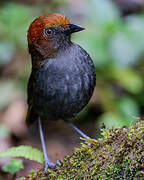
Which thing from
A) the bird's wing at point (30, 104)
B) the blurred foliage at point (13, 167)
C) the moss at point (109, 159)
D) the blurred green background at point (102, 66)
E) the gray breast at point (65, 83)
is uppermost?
the blurred green background at point (102, 66)

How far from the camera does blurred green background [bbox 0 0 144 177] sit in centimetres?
636

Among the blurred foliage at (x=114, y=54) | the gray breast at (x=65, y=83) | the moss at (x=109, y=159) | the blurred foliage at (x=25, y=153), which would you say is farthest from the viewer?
the blurred foliage at (x=114, y=54)

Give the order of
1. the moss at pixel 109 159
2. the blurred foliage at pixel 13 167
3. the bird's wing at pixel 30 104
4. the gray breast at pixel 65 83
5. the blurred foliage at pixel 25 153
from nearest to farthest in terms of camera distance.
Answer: the moss at pixel 109 159, the blurred foliage at pixel 25 153, the blurred foliage at pixel 13 167, the gray breast at pixel 65 83, the bird's wing at pixel 30 104

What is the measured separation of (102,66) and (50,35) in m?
2.81

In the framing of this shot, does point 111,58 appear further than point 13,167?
Yes

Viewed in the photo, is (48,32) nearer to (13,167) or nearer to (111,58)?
(13,167)

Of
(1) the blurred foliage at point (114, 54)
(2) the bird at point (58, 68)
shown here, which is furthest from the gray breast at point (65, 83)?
(1) the blurred foliage at point (114, 54)

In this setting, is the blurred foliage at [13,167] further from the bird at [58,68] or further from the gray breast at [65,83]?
the gray breast at [65,83]

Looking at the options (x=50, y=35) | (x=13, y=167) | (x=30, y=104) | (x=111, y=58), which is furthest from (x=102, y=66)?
(x=13, y=167)

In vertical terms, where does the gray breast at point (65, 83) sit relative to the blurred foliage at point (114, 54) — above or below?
below

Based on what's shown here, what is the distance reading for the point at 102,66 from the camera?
655 centimetres

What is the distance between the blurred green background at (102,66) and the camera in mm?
6363

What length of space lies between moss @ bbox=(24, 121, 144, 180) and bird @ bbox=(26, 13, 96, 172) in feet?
2.57

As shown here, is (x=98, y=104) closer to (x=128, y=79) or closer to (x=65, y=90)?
(x=128, y=79)
